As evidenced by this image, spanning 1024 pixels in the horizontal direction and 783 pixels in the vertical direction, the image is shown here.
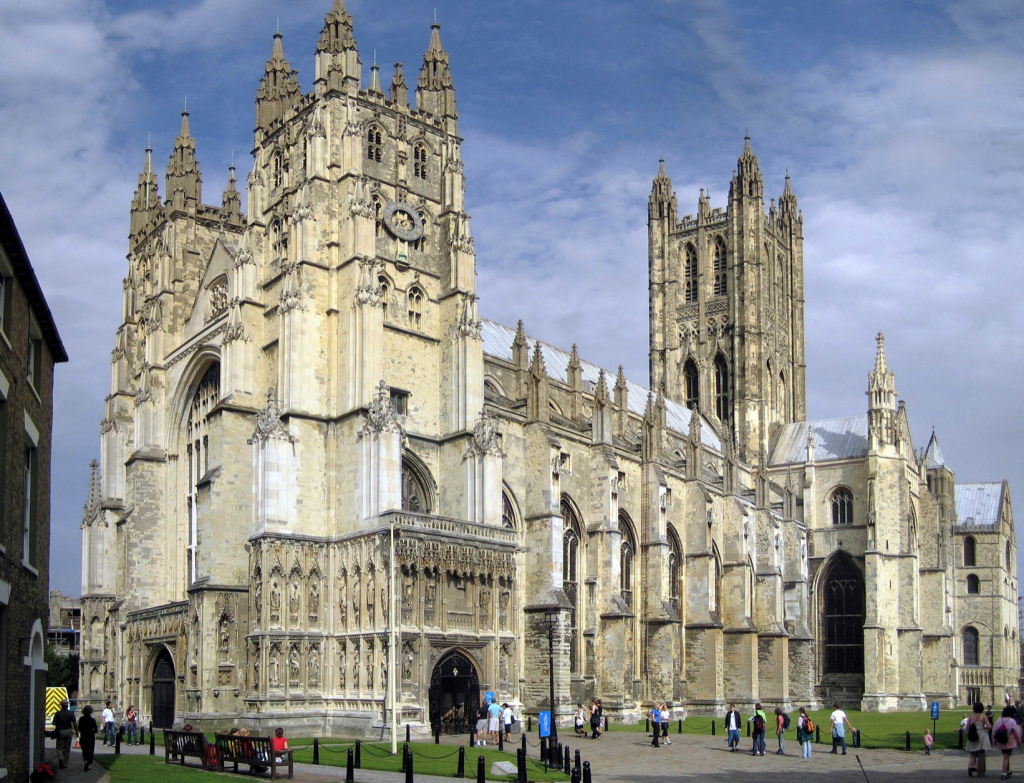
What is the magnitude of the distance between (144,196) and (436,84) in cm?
1648

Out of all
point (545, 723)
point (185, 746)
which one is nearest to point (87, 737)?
point (185, 746)

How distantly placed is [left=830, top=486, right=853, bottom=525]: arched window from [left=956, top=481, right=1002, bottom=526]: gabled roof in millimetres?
16911

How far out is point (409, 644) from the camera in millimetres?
35938

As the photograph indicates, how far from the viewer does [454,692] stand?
3784 centimetres

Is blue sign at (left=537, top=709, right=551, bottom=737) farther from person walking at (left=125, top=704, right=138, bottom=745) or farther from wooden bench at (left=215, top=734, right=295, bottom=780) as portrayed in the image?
person walking at (left=125, top=704, right=138, bottom=745)

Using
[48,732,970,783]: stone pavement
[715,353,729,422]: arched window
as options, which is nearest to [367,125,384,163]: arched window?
[48,732,970,783]: stone pavement

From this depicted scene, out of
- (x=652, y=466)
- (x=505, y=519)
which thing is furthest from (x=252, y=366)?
(x=652, y=466)

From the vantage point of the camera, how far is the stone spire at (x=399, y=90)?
4503 centimetres

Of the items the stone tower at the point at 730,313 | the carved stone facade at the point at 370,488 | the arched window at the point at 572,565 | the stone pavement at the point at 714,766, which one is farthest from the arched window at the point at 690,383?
the stone pavement at the point at 714,766

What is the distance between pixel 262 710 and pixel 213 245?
2261 centimetres

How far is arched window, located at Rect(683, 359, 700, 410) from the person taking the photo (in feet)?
262

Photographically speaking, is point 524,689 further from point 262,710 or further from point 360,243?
point 360,243

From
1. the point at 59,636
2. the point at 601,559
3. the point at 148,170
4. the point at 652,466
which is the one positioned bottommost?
the point at 59,636

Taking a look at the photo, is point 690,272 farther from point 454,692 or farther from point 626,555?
point 454,692
